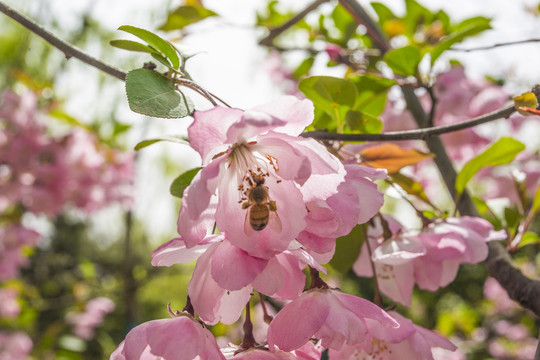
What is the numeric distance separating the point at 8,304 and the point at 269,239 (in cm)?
342

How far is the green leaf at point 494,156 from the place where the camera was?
74cm

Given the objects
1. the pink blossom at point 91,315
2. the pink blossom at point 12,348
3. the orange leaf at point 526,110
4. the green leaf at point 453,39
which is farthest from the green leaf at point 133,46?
the pink blossom at point 12,348

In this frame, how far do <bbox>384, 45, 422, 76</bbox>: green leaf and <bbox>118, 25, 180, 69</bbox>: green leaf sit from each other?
1.40ft

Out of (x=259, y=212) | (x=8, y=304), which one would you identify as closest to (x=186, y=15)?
(x=259, y=212)

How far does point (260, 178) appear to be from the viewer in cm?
43

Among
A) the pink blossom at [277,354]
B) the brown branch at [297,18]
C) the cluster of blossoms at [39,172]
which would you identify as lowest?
the cluster of blossoms at [39,172]

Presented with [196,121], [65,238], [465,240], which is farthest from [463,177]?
[65,238]

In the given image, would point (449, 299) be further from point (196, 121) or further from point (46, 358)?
point (196, 121)

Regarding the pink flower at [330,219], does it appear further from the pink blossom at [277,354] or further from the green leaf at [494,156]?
the green leaf at [494,156]

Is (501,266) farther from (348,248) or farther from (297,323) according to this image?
(297,323)

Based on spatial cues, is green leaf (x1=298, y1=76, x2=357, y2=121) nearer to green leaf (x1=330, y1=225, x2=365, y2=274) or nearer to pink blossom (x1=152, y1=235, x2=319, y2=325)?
green leaf (x1=330, y1=225, x2=365, y2=274)

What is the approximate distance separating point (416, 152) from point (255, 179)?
327mm

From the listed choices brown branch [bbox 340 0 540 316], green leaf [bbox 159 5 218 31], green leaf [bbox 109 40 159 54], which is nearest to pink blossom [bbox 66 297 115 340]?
green leaf [bbox 159 5 218 31]

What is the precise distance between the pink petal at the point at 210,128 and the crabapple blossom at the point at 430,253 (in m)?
0.28
